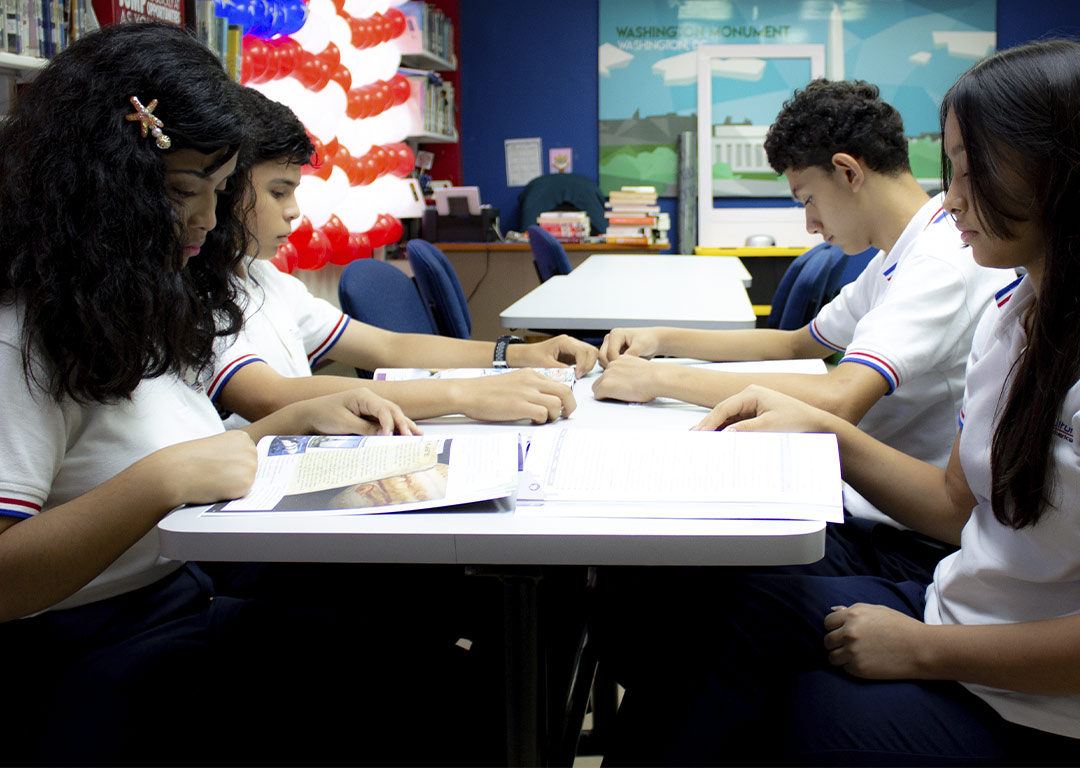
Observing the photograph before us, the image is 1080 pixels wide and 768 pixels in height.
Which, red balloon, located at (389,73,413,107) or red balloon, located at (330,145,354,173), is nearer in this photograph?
red balloon, located at (330,145,354,173)

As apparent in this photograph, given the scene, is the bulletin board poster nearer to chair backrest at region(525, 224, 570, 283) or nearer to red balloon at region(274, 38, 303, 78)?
chair backrest at region(525, 224, 570, 283)

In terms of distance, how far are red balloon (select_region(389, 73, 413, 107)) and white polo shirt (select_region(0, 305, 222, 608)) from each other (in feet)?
11.6

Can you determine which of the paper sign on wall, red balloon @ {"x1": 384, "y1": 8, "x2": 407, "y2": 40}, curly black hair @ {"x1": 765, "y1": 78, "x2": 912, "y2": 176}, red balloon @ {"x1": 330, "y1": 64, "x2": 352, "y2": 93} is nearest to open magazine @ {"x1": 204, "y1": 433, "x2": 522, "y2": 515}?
curly black hair @ {"x1": 765, "y1": 78, "x2": 912, "y2": 176}

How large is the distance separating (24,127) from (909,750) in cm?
112

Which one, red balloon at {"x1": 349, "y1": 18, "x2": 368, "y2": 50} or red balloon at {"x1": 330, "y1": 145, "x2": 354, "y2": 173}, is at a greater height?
red balloon at {"x1": 349, "y1": 18, "x2": 368, "y2": 50}

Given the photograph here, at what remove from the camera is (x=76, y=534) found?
89 centimetres

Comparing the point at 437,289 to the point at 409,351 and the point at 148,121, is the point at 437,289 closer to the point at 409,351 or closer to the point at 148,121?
the point at 409,351

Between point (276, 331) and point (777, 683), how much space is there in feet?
3.61

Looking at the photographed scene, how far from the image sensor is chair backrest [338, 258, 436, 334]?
219cm

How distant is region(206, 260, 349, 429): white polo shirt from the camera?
4.91ft

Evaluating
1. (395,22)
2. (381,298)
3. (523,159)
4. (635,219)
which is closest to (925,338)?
(381,298)

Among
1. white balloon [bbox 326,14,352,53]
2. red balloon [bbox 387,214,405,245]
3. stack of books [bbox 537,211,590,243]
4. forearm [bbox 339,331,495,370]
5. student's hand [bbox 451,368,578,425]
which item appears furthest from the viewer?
stack of books [bbox 537,211,590,243]

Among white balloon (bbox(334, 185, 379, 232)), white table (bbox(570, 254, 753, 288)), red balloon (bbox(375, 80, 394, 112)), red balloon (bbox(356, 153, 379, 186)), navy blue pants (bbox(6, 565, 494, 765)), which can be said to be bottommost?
navy blue pants (bbox(6, 565, 494, 765))

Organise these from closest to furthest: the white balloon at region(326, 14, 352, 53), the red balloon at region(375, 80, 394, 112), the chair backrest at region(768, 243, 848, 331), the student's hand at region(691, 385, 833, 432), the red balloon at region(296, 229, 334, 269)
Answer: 1. the student's hand at region(691, 385, 833, 432)
2. the chair backrest at region(768, 243, 848, 331)
3. the red balloon at region(296, 229, 334, 269)
4. the white balloon at region(326, 14, 352, 53)
5. the red balloon at region(375, 80, 394, 112)
